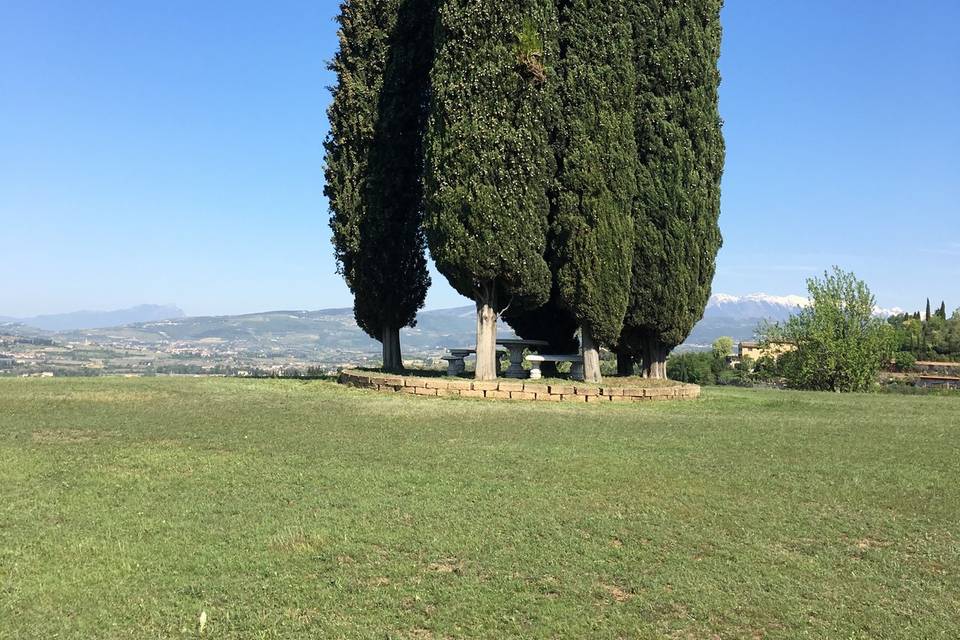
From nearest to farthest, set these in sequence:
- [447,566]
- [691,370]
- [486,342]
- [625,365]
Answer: [447,566] → [486,342] → [625,365] → [691,370]

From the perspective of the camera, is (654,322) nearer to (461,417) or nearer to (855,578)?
(461,417)

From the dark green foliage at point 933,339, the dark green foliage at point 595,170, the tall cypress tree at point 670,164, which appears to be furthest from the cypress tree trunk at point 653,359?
the dark green foliage at point 933,339

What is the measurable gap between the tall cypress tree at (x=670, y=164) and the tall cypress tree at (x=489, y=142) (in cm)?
297

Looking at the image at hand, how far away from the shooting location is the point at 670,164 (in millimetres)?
17625

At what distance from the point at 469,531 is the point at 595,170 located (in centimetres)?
1228

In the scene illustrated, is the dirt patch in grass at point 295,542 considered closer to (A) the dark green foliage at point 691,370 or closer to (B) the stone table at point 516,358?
(B) the stone table at point 516,358

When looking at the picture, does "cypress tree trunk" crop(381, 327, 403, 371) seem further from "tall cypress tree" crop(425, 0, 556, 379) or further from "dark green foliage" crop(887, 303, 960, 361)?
"dark green foliage" crop(887, 303, 960, 361)

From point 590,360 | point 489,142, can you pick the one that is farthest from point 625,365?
point 489,142

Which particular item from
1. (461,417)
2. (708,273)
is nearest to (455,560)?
(461,417)

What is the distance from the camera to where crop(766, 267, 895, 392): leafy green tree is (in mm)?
28609

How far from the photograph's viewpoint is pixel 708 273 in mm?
18562

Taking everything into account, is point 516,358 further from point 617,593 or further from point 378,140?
point 617,593

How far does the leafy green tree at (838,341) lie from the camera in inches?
1126

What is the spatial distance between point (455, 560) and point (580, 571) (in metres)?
0.92
